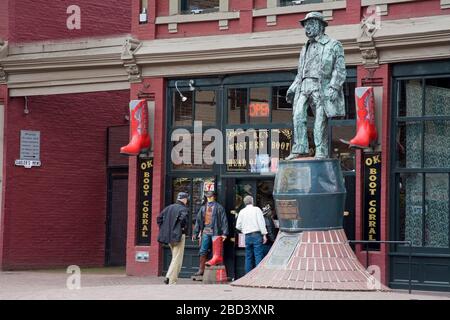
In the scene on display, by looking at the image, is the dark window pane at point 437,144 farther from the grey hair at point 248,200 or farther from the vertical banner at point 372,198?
the grey hair at point 248,200

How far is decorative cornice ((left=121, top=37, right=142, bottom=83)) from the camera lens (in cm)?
2330

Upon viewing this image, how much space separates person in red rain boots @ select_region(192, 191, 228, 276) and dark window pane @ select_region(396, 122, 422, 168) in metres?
3.79

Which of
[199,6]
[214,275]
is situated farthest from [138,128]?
[214,275]

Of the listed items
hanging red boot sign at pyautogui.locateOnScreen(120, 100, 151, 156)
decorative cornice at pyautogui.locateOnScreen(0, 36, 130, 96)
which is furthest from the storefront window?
decorative cornice at pyautogui.locateOnScreen(0, 36, 130, 96)

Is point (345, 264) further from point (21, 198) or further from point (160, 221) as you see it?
point (21, 198)

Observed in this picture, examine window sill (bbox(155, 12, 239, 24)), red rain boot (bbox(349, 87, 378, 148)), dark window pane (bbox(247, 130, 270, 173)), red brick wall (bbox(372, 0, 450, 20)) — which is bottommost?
dark window pane (bbox(247, 130, 270, 173))

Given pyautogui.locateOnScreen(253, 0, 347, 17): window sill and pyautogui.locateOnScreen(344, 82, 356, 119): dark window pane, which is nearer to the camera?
pyautogui.locateOnScreen(344, 82, 356, 119): dark window pane

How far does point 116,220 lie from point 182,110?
5558mm

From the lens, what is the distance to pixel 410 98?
67.9 feet

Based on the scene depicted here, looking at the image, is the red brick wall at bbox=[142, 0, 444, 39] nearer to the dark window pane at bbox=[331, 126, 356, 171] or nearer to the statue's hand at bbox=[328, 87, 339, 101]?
the dark window pane at bbox=[331, 126, 356, 171]

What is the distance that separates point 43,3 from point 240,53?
21.4 ft

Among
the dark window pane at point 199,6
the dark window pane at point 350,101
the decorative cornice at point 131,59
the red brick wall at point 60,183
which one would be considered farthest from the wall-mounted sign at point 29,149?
the dark window pane at point 350,101

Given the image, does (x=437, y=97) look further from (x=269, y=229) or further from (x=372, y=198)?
(x=269, y=229)
